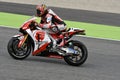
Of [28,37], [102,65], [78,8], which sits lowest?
[102,65]

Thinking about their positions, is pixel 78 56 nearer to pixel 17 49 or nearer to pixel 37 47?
pixel 37 47

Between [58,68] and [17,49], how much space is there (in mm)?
1175

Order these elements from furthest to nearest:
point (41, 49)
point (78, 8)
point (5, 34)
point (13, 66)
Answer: point (78, 8) → point (5, 34) → point (41, 49) → point (13, 66)

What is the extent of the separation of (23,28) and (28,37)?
0.24 meters

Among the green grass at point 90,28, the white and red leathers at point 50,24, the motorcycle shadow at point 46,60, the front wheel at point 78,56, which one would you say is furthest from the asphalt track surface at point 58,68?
the green grass at point 90,28

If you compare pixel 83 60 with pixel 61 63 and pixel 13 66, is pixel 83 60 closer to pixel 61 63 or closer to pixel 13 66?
pixel 61 63

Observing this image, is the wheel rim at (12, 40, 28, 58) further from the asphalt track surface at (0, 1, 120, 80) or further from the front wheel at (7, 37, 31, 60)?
the asphalt track surface at (0, 1, 120, 80)

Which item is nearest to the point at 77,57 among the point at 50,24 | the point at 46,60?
the point at 46,60

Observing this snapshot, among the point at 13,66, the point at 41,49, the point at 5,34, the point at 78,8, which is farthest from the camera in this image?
the point at 78,8

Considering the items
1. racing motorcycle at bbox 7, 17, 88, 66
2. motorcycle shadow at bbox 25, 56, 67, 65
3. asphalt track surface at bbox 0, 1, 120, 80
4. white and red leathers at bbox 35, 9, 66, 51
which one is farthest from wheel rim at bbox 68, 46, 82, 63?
white and red leathers at bbox 35, 9, 66, 51

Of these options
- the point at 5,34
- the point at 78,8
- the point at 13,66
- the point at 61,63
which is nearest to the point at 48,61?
the point at 61,63

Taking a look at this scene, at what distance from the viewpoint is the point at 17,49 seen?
1109cm

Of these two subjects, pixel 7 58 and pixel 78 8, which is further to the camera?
pixel 78 8

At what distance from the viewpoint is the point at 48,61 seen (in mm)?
11320
